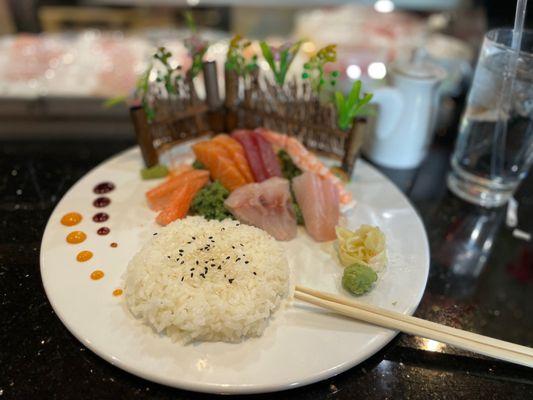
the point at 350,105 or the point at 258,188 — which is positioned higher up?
the point at 350,105

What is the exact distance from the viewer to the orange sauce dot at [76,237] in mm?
1514

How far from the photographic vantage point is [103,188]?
1.78 metres

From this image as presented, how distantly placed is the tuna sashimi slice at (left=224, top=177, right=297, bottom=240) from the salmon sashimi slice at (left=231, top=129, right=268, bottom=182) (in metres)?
0.14

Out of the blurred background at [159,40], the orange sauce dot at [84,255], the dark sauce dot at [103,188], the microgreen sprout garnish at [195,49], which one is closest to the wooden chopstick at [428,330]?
the orange sauce dot at [84,255]

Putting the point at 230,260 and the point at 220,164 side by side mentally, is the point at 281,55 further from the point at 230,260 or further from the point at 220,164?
the point at 230,260

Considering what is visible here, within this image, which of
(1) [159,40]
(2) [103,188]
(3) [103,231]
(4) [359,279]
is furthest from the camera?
(1) [159,40]

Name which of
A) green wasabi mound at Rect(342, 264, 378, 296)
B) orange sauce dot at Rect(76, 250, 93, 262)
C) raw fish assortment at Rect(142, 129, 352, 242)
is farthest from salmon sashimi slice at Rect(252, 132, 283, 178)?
orange sauce dot at Rect(76, 250, 93, 262)

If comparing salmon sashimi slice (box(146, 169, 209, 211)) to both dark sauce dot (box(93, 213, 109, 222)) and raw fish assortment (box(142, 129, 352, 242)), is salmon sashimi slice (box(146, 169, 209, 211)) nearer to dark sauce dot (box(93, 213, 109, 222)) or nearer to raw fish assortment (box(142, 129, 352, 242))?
raw fish assortment (box(142, 129, 352, 242))

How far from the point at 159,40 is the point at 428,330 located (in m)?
2.71

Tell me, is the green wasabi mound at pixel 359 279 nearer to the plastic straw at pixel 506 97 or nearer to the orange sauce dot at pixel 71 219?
the plastic straw at pixel 506 97

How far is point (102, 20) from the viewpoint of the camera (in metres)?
3.66

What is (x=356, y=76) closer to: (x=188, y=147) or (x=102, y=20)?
(x=188, y=147)

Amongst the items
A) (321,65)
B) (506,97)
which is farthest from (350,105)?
(506,97)

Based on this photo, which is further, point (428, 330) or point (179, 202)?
point (179, 202)
